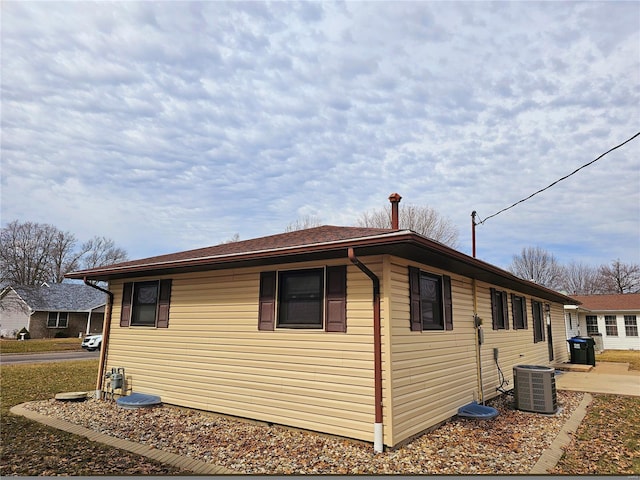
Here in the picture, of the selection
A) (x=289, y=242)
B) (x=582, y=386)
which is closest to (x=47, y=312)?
(x=289, y=242)

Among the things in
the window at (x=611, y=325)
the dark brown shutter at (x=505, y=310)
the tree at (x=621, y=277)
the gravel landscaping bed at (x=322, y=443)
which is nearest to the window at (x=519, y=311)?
the dark brown shutter at (x=505, y=310)

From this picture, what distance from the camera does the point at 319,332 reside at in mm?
5598

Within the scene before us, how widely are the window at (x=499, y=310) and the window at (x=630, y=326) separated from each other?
70.1 ft

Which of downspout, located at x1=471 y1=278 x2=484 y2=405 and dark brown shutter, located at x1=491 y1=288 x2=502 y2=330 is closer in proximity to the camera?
downspout, located at x1=471 y1=278 x2=484 y2=405

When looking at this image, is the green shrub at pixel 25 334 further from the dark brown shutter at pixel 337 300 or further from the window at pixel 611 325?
the window at pixel 611 325

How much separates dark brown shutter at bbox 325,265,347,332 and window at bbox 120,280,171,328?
385 cm

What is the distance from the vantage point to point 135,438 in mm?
5434

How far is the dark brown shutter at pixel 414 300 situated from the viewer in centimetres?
562

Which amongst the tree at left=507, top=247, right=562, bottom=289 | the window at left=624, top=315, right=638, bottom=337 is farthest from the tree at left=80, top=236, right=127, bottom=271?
the window at left=624, top=315, right=638, bottom=337

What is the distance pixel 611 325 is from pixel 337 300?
90.2ft

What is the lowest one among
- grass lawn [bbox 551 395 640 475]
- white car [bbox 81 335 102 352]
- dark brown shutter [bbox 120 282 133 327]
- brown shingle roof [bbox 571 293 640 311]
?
white car [bbox 81 335 102 352]

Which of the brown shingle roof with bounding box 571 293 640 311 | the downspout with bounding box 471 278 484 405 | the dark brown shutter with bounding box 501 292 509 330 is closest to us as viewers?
the downspout with bounding box 471 278 484 405

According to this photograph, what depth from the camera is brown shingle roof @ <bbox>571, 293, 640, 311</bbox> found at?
24453 mm

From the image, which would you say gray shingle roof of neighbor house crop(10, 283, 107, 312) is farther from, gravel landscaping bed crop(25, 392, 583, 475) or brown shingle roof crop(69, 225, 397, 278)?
gravel landscaping bed crop(25, 392, 583, 475)
